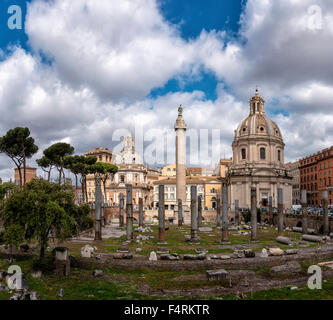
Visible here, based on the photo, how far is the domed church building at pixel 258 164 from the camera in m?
60.4

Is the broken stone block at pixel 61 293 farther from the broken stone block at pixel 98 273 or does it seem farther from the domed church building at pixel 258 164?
the domed church building at pixel 258 164

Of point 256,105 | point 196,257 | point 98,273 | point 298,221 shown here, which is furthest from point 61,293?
point 256,105

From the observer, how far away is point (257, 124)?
6372cm

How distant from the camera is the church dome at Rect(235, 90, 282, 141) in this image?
2496 inches

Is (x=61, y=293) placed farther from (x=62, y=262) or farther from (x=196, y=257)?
(x=196, y=257)

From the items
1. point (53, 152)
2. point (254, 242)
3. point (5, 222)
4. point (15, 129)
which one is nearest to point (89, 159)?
point (53, 152)

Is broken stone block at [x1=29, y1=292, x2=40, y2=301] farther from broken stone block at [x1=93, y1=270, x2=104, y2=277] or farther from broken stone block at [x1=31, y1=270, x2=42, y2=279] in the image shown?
broken stone block at [x1=93, y1=270, x2=104, y2=277]

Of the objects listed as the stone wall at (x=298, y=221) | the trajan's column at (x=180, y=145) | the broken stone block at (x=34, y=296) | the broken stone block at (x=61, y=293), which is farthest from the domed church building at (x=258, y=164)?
the broken stone block at (x=34, y=296)

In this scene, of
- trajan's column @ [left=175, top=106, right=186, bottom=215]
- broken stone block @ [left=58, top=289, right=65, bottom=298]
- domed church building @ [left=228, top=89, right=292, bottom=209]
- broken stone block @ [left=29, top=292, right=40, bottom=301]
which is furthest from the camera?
domed church building @ [left=228, top=89, right=292, bottom=209]

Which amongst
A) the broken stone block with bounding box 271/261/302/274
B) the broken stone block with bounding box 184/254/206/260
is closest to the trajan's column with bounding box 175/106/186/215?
the broken stone block with bounding box 184/254/206/260
